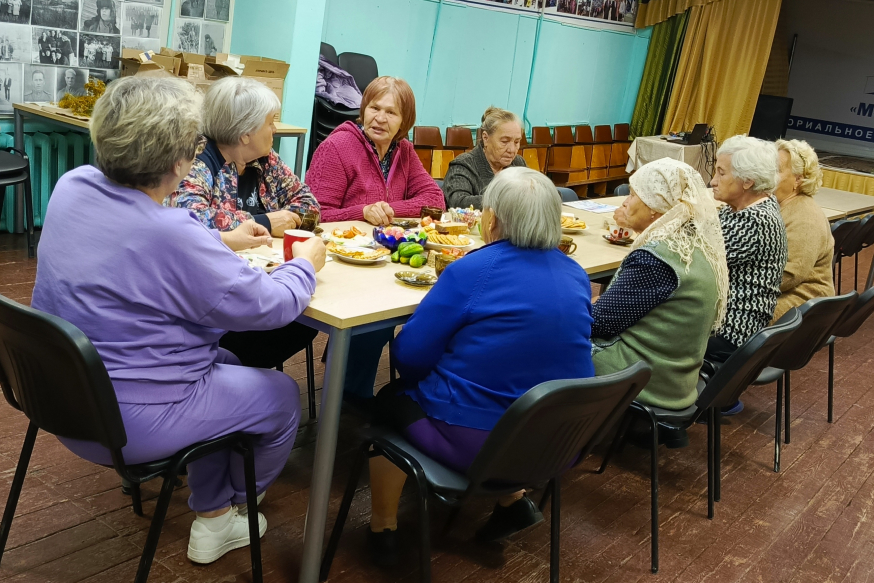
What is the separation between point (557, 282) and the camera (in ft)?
6.47

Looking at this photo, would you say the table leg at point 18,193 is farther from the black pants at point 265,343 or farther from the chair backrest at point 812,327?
the chair backrest at point 812,327

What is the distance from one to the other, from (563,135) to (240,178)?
20.7 ft

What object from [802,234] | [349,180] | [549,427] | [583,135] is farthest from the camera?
[583,135]

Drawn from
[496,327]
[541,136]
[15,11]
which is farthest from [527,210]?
[541,136]

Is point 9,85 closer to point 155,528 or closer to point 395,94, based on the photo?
point 395,94

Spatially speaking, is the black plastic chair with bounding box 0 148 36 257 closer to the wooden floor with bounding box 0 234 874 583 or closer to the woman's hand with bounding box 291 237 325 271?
the wooden floor with bounding box 0 234 874 583

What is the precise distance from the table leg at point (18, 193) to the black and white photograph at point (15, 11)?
1.62ft

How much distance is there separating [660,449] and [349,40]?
4404mm

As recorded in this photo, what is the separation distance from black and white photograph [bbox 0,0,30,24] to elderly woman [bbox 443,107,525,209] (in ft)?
8.45

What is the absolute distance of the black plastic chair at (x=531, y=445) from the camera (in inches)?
67.2

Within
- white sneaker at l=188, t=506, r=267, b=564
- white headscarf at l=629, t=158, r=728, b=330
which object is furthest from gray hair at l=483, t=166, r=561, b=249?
white sneaker at l=188, t=506, r=267, b=564

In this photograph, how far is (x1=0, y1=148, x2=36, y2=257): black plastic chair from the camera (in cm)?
405

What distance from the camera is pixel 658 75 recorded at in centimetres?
978

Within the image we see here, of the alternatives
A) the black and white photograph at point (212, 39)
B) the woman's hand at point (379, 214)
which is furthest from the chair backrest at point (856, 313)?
the black and white photograph at point (212, 39)
